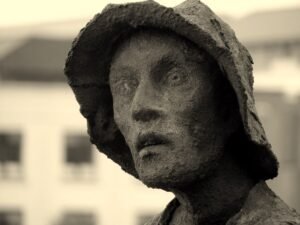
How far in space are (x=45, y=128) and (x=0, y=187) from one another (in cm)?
129

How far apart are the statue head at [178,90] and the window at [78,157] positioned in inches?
647

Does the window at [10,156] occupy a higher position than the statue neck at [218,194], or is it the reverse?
the statue neck at [218,194]

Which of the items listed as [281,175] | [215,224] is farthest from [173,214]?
[281,175]

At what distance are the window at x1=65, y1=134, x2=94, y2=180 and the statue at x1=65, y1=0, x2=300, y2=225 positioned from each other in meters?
16.4

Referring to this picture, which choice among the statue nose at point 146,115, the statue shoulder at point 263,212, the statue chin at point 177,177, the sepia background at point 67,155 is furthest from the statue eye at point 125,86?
the sepia background at point 67,155

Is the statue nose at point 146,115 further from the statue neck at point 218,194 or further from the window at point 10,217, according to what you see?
the window at point 10,217

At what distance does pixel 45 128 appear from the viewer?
790 inches

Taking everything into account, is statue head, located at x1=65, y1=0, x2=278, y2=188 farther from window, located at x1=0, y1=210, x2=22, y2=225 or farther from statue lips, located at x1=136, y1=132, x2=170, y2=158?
window, located at x1=0, y1=210, x2=22, y2=225

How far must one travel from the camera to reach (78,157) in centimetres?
2028

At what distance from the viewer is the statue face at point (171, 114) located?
3.45 m

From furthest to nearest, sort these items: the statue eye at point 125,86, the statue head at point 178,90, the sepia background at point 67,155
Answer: the sepia background at point 67,155, the statue eye at point 125,86, the statue head at point 178,90

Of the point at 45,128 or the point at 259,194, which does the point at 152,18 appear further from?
the point at 45,128

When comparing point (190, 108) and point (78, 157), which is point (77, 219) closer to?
point (78, 157)

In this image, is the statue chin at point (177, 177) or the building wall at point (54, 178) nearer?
the statue chin at point (177, 177)
